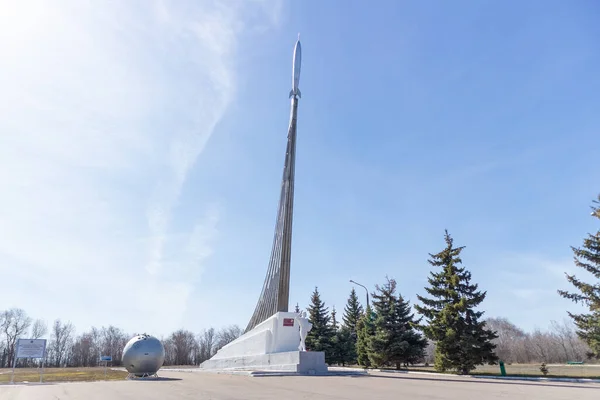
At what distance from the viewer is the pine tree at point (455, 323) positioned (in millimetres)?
15320

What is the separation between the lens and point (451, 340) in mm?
15492

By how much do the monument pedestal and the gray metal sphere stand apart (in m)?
5.15

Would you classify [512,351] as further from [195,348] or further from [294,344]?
[195,348]

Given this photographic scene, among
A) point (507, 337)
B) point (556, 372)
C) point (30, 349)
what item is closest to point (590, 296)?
point (556, 372)

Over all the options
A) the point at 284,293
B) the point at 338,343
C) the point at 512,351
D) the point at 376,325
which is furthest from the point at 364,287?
the point at 512,351

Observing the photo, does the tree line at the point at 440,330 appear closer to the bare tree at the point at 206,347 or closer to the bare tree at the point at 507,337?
the bare tree at the point at 507,337

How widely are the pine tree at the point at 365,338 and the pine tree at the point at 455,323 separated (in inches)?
249

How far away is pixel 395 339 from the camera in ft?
70.0

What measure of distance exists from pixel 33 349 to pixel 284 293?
11760mm

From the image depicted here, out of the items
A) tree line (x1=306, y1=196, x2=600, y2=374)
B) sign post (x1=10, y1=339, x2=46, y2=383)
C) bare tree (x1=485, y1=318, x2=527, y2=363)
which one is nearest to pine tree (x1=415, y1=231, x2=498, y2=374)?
tree line (x1=306, y1=196, x2=600, y2=374)

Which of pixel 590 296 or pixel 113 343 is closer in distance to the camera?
pixel 590 296

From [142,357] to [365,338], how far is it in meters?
13.2

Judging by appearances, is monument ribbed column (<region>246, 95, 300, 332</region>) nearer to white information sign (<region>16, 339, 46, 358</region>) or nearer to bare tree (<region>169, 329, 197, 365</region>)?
white information sign (<region>16, 339, 46, 358</region>)

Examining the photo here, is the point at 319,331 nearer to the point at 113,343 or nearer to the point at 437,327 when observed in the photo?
the point at 437,327
